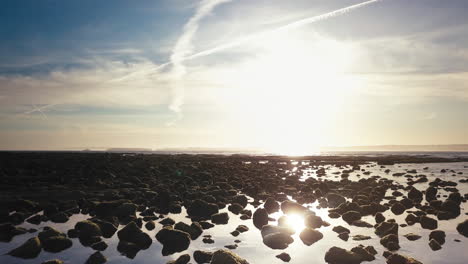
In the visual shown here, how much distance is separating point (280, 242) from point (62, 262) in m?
6.38

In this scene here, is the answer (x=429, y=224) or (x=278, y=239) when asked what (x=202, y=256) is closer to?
(x=278, y=239)

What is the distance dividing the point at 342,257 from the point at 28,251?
29.1 feet

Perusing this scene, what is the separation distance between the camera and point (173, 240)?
11258 mm

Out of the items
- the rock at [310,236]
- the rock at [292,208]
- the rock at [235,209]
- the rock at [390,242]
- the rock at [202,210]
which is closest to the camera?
the rock at [390,242]

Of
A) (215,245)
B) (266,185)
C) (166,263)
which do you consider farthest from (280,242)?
(266,185)

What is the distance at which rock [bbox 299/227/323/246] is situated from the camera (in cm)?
1175

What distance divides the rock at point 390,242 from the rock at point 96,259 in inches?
332

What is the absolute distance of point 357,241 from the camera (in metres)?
11.6

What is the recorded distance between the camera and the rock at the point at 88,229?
11930mm

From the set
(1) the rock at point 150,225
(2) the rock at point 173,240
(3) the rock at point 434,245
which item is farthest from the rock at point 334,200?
(2) the rock at point 173,240

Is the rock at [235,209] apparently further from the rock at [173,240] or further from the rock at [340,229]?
the rock at [173,240]

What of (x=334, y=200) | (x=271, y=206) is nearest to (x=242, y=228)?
(x=271, y=206)

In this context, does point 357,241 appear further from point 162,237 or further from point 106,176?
point 106,176

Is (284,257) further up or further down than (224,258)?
further down
